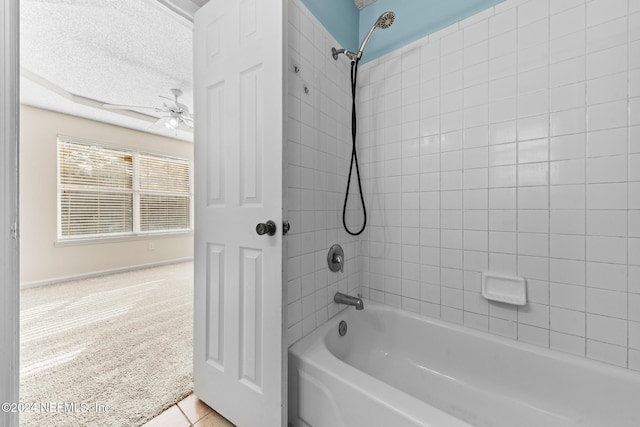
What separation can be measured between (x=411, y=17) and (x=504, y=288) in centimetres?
168

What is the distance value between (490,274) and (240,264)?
1.28 meters

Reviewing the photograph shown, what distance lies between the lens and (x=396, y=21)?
165 centimetres

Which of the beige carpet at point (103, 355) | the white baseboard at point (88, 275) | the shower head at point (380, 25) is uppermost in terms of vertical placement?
the shower head at point (380, 25)

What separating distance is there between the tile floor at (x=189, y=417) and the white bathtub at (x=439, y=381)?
42 centimetres

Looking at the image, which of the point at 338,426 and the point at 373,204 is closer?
the point at 338,426

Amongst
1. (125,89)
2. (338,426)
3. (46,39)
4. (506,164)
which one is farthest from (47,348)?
(506,164)

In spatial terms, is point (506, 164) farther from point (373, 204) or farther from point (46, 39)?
point (46, 39)

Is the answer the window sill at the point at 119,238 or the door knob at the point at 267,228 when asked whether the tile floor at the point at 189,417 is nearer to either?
the door knob at the point at 267,228

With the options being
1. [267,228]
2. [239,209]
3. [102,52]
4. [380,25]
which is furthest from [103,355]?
[380,25]

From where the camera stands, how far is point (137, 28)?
6.65 feet

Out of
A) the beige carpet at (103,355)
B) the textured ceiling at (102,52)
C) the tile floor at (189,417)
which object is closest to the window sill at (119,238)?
the beige carpet at (103,355)

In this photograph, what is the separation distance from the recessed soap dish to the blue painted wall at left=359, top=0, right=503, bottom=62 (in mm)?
1426

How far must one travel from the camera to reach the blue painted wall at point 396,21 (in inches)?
56.9

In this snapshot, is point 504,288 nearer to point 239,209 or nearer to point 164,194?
point 239,209
